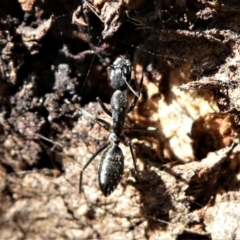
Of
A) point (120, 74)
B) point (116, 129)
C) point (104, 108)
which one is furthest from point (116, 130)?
point (120, 74)

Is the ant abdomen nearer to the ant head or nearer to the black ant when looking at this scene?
the black ant

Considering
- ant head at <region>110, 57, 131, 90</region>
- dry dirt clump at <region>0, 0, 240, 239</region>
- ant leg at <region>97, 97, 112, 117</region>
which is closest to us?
dry dirt clump at <region>0, 0, 240, 239</region>

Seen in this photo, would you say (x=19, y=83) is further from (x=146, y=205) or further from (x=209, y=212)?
(x=209, y=212)

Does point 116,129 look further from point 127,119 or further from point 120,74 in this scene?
point 120,74

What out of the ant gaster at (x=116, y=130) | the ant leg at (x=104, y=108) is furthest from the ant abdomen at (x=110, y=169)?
the ant leg at (x=104, y=108)

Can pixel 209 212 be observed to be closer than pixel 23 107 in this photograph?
Yes

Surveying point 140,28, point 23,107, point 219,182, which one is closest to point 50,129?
point 23,107

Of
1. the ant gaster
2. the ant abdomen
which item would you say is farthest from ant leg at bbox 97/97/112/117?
the ant abdomen
